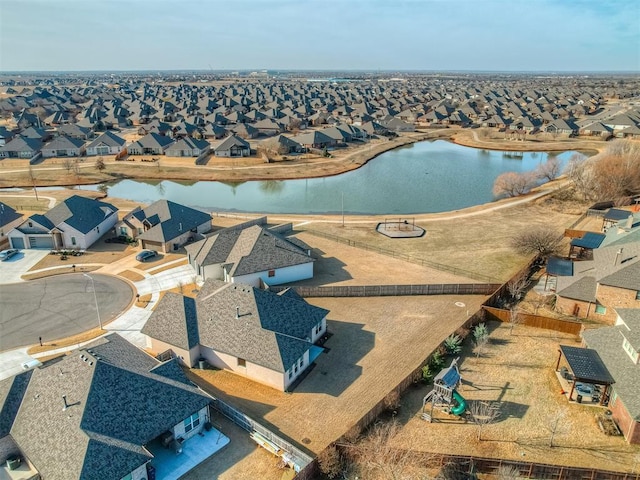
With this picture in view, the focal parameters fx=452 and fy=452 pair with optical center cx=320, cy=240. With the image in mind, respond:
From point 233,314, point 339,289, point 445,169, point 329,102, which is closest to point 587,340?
point 339,289

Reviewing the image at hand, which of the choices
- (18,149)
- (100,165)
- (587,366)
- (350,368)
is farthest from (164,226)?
(18,149)

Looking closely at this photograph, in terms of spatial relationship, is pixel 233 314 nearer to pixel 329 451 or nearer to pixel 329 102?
pixel 329 451

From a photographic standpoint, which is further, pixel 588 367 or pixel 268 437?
pixel 588 367

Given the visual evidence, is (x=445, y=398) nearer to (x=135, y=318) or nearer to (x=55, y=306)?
(x=135, y=318)

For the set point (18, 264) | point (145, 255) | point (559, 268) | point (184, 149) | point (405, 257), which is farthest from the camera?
point (184, 149)

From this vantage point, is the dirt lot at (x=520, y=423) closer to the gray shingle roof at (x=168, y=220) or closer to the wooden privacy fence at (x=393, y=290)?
the wooden privacy fence at (x=393, y=290)

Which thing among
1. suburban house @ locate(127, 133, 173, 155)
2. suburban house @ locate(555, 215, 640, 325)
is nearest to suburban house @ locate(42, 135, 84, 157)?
suburban house @ locate(127, 133, 173, 155)

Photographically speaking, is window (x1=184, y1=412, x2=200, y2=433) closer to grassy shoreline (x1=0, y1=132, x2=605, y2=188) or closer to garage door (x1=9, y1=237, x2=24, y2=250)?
garage door (x1=9, y1=237, x2=24, y2=250)
